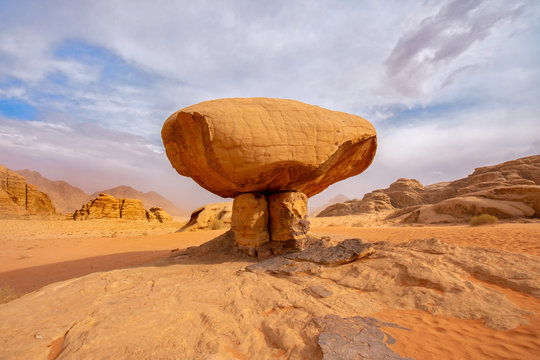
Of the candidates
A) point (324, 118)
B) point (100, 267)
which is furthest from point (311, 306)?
point (100, 267)

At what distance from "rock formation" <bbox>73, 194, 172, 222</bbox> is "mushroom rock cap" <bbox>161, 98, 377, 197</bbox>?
21907 mm

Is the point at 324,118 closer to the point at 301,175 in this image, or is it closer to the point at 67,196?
the point at 301,175

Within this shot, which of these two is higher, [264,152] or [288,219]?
[264,152]

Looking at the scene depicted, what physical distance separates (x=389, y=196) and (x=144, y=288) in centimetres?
3050

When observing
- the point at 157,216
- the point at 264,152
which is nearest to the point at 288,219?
the point at 264,152

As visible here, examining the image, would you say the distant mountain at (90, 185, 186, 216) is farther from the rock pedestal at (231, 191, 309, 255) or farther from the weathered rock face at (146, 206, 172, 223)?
the rock pedestal at (231, 191, 309, 255)

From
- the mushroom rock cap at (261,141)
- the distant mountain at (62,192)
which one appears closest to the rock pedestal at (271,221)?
the mushroom rock cap at (261,141)

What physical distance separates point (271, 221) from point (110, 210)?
24.0 m

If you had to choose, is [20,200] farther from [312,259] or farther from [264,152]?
[312,259]

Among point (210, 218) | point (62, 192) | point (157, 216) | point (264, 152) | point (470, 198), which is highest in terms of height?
point (62, 192)

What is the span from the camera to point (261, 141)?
13.5 ft

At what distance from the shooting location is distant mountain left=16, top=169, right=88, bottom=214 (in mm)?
65062

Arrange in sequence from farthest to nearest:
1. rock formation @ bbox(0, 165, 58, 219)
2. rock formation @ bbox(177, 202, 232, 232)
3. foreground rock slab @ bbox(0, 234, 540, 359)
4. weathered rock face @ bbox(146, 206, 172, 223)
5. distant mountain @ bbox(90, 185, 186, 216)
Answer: distant mountain @ bbox(90, 185, 186, 216) → weathered rock face @ bbox(146, 206, 172, 223) → rock formation @ bbox(0, 165, 58, 219) → rock formation @ bbox(177, 202, 232, 232) → foreground rock slab @ bbox(0, 234, 540, 359)

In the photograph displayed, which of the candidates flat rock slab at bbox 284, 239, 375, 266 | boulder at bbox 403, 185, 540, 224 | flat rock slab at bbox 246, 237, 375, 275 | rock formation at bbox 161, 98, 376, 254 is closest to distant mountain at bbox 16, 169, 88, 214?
rock formation at bbox 161, 98, 376, 254
